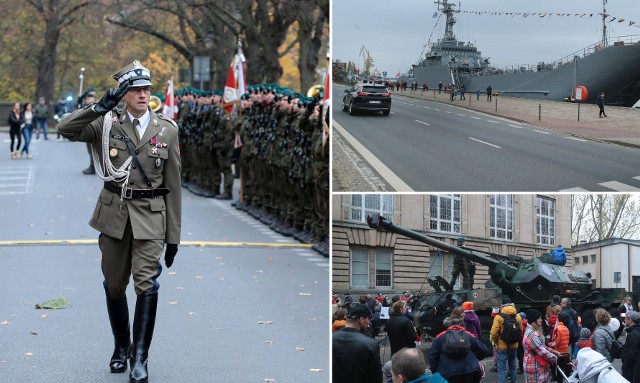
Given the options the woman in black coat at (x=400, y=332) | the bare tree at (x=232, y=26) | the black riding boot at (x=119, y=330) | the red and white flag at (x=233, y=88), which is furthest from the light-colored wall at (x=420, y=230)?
the bare tree at (x=232, y=26)

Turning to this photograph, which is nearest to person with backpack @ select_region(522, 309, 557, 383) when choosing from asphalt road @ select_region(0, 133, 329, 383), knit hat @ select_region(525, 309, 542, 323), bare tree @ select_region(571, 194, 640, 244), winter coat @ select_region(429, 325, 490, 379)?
knit hat @ select_region(525, 309, 542, 323)

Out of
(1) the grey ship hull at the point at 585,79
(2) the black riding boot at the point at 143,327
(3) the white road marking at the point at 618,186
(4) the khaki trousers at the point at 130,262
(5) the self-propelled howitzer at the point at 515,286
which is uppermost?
(1) the grey ship hull at the point at 585,79

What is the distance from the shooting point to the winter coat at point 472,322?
5062 mm

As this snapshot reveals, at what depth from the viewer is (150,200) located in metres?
7.43

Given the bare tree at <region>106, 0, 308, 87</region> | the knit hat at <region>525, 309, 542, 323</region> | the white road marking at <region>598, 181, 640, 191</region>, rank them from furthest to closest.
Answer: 1. the bare tree at <region>106, 0, 308, 87</region>
2. the knit hat at <region>525, 309, 542, 323</region>
3. the white road marking at <region>598, 181, 640, 191</region>

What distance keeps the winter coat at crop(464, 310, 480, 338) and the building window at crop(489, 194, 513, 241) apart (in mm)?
377

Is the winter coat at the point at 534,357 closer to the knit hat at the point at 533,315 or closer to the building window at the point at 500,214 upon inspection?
the knit hat at the point at 533,315

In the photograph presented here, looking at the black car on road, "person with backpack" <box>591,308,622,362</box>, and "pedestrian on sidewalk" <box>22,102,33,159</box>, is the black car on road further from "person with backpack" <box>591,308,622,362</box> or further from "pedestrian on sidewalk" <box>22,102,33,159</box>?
"pedestrian on sidewalk" <box>22,102,33,159</box>

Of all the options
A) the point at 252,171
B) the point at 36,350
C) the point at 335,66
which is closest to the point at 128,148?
the point at 36,350

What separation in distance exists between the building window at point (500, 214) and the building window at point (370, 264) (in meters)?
0.43

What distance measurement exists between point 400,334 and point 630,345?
927mm

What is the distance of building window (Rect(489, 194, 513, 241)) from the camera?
4.81 m

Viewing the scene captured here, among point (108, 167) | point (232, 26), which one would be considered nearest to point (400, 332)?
point (108, 167)

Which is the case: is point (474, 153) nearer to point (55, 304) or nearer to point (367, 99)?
point (367, 99)
